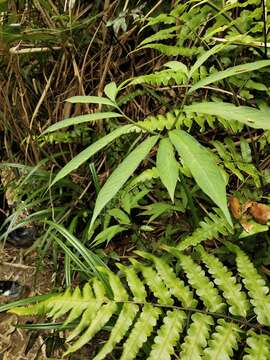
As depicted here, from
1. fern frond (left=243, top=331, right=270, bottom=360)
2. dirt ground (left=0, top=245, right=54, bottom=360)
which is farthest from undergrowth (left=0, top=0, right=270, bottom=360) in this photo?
dirt ground (left=0, top=245, right=54, bottom=360)

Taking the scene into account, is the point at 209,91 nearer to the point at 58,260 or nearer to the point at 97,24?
the point at 97,24

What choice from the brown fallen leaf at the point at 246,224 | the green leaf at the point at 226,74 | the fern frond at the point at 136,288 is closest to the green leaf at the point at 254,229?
the brown fallen leaf at the point at 246,224

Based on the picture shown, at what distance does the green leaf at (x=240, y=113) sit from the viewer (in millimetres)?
684

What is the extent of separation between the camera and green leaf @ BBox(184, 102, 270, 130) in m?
0.68

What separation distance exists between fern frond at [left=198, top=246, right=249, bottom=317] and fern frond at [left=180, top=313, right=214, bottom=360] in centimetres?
6

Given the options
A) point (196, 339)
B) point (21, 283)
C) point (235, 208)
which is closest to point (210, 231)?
point (235, 208)

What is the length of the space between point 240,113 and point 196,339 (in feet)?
1.50

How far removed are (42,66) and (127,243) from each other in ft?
2.90

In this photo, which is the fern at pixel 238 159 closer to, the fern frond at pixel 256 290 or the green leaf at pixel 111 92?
the fern frond at pixel 256 290

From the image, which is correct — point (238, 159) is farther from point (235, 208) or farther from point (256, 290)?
point (256, 290)

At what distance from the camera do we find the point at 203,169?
0.65 m

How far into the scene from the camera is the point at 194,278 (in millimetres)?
951

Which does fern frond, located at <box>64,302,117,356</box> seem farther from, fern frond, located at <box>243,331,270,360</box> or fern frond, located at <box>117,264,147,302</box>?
fern frond, located at <box>243,331,270,360</box>

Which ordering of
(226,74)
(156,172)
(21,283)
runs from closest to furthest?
1. (226,74)
2. (156,172)
3. (21,283)
